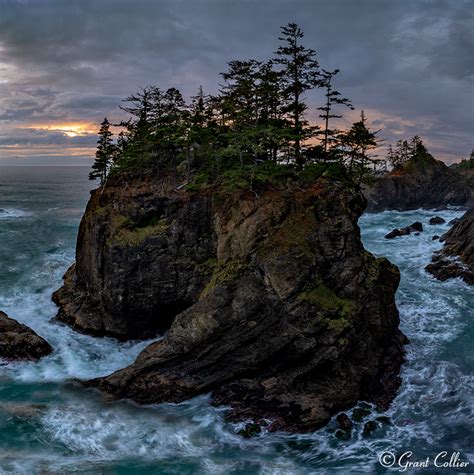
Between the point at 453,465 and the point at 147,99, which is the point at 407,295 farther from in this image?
the point at 147,99

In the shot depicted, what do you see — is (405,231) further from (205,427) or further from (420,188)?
(205,427)

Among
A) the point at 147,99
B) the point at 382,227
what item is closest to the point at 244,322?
the point at 147,99

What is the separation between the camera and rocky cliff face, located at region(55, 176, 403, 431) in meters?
20.1

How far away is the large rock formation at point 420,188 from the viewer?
8744 centimetres

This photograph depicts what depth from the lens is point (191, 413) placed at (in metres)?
20.4

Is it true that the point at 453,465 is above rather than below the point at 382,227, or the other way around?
below

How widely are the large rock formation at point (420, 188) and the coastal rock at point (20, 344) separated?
74337 mm

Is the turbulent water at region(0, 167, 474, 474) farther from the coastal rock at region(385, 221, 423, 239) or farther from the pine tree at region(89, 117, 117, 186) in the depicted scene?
the coastal rock at region(385, 221, 423, 239)

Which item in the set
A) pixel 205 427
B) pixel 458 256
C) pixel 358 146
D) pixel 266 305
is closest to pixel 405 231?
pixel 458 256

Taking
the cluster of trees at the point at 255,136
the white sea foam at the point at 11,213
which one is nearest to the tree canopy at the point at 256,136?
the cluster of trees at the point at 255,136

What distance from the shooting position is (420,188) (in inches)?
3521

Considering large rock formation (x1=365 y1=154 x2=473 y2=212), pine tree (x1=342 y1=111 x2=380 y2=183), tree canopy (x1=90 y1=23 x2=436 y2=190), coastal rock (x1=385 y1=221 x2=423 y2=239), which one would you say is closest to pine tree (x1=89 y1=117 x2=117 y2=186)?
tree canopy (x1=90 y1=23 x2=436 y2=190)

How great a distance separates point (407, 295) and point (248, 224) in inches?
770

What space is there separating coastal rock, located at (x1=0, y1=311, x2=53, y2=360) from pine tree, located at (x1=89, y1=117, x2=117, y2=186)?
58.2 ft
